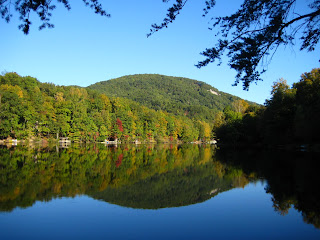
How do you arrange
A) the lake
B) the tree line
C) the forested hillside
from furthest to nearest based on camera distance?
the forested hillside, the tree line, the lake

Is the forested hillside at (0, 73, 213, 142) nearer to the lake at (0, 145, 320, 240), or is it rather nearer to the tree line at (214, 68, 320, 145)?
the tree line at (214, 68, 320, 145)

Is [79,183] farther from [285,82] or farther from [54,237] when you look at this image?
[285,82]

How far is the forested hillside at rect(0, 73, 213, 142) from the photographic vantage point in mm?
52531

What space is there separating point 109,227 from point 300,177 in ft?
34.8

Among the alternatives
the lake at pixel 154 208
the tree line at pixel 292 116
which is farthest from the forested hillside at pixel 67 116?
the lake at pixel 154 208

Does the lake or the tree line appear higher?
the tree line

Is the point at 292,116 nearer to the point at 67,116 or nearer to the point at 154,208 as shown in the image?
the point at 154,208

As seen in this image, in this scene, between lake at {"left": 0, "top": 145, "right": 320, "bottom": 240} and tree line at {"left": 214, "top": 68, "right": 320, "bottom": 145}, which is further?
tree line at {"left": 214, "top": 68, "right": 320, "bottom": 145}

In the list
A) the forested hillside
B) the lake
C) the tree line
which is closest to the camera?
the lake

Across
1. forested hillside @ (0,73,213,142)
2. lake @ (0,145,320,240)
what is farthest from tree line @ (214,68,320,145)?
forested hillside @ (0,73,213,142)

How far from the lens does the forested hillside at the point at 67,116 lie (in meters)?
52.5

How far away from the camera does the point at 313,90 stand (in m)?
39.0

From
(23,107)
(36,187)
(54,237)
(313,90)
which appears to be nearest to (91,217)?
(54,237)

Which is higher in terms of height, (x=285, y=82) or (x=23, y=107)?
(x=285, y=82)
